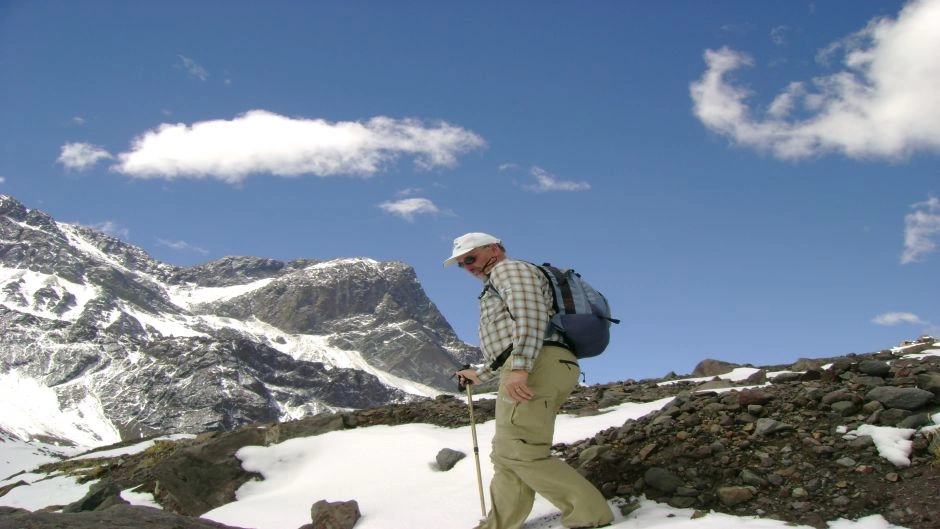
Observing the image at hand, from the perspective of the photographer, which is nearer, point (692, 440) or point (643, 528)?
point (643, 528)

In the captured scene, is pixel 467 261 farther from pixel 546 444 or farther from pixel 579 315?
pixel 546 444

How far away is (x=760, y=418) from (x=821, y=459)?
1.11 m

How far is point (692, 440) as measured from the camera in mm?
8375

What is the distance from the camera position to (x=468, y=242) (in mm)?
7453

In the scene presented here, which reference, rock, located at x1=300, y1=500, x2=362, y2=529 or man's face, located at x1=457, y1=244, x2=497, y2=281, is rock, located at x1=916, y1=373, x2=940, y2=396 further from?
rock, located at x1=300, y1=500, x2=362, y2=529

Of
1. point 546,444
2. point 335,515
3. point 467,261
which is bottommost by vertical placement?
point 335,515

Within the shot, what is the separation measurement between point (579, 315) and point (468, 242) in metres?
1.31

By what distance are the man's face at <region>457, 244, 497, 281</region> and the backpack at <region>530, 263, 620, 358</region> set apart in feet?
1.76

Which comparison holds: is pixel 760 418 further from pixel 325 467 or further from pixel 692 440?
pixel 325 467

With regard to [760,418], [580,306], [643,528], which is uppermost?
[580,306]

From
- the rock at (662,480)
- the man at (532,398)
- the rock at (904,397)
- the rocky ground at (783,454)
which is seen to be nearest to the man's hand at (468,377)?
the man at (532,398)

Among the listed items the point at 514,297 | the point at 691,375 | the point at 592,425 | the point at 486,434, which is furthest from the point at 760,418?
the point at 691,375

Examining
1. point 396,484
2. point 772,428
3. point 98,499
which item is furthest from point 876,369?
point 98,499

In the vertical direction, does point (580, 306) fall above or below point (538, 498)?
above
